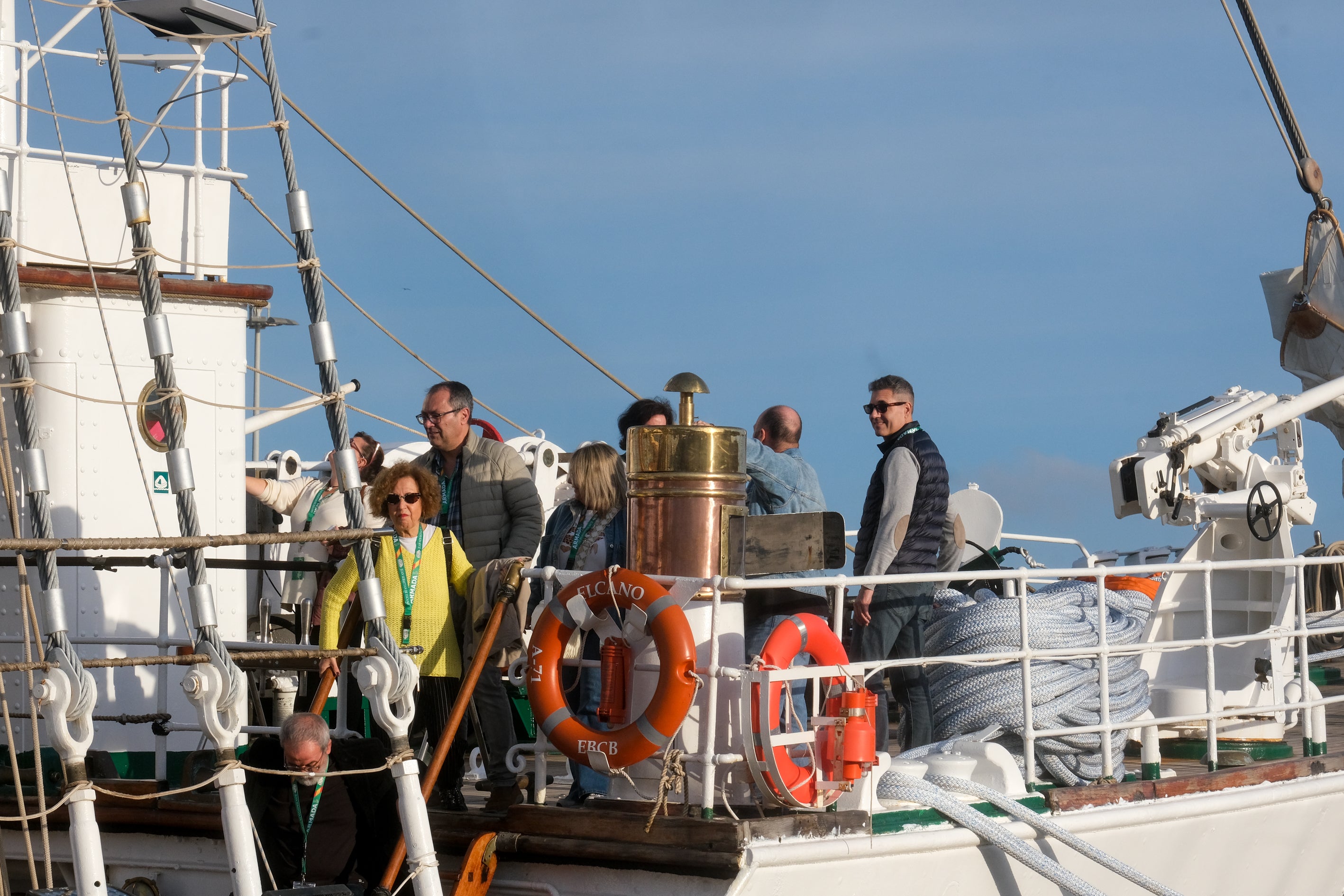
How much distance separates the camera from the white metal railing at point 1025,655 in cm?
532

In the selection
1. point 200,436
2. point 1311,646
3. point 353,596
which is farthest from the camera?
point 1311,646

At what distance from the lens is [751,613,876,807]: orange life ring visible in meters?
5.30

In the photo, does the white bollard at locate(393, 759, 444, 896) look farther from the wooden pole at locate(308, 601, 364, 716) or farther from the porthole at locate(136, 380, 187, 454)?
the porthole at locate(136, 380, 187, 454)

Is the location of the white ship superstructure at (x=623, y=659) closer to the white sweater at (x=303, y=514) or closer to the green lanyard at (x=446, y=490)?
the white sweater at (x=303, y=514)

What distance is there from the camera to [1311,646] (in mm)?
13281

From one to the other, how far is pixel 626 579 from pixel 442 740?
98cm

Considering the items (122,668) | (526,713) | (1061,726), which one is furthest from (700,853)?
(122,668)

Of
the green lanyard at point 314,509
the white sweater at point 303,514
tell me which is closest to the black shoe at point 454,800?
the white sweater at point 303,514

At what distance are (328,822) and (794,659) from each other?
1812mm

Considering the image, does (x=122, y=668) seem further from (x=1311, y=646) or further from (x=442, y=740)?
(x=1311, y=646)

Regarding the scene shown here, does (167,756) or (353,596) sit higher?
(353,596)

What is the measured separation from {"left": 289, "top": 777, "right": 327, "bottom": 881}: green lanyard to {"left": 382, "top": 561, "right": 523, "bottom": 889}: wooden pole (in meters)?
0.30

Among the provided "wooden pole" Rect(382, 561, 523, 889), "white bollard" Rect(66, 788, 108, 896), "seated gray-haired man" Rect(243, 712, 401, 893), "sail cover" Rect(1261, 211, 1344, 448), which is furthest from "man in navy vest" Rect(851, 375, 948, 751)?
"sail cover" Rect(1261, 211, 1344, 448)

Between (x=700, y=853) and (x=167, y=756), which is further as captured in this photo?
(x=167, y=756)
